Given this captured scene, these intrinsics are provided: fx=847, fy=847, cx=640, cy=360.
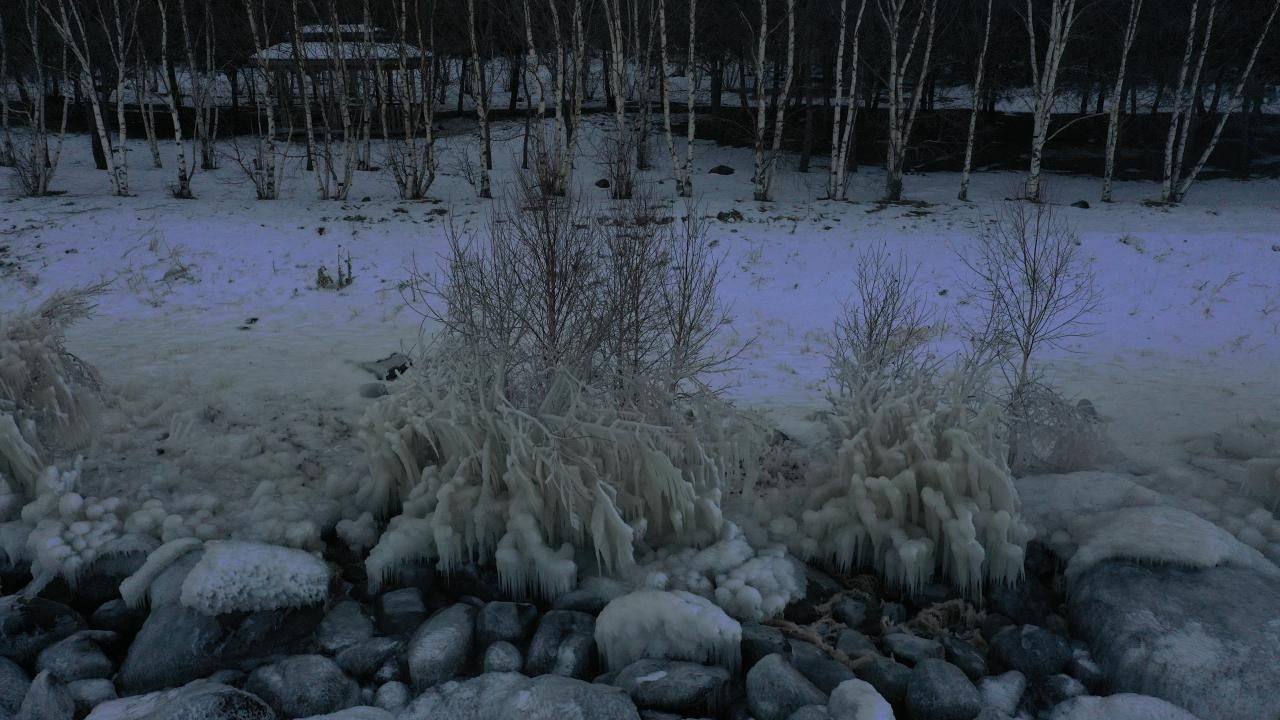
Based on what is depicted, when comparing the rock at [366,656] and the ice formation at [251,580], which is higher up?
the ice formation at [251,580]

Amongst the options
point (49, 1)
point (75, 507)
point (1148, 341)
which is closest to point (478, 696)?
point (75, 507)

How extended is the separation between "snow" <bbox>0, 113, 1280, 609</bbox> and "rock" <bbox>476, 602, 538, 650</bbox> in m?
1.16

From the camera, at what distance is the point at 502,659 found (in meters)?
3.96

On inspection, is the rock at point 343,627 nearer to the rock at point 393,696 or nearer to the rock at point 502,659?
the rock at point 393,696

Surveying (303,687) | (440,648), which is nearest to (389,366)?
(440,648)

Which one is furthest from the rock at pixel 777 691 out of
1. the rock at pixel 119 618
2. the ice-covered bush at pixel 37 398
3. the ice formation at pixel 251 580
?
the ice-covered bush at pixel 37 398

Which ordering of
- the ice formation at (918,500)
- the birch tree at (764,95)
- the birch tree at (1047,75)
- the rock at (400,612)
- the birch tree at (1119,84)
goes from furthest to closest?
the birch tree at (1119,84)
the birch tree at (764,95)
the birch tree at (1047,75)
the ice formation at (918,500)
the rock at (400,612)

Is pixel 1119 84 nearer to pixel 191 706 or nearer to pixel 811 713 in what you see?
pixel 811 713

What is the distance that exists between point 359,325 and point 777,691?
7.33 meters

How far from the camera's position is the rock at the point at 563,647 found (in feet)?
12.9

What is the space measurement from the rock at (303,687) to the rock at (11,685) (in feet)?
3.11

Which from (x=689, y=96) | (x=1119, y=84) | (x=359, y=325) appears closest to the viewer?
(x=359, y=325)

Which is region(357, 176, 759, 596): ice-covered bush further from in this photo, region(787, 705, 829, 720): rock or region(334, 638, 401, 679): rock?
region(787, 705, 829, 720): rock

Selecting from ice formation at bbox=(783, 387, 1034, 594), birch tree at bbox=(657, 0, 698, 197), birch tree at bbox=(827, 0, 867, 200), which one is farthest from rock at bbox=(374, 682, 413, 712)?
birch tree at bbox=(827, 0, 867, 200)
